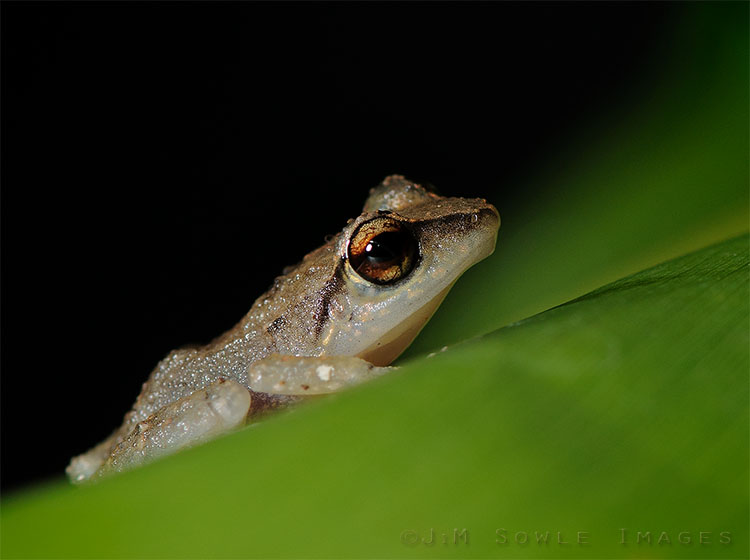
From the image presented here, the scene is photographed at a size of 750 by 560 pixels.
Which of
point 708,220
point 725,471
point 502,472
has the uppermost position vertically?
point 502,472

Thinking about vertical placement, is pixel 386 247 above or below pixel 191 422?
above

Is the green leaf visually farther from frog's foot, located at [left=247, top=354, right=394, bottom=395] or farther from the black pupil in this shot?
the black pupil

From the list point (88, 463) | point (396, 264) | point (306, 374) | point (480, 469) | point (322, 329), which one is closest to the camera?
point (480, 469)

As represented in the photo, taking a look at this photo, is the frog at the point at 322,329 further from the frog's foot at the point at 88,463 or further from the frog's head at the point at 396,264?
the frog's foot at the point at 88,463

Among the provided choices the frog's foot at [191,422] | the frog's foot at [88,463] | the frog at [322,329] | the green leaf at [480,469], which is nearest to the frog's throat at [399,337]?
the frog at [322,329]

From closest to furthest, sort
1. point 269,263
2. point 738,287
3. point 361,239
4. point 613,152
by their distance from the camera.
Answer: point 738,287, point 361,239, point 613,152, point 269,263

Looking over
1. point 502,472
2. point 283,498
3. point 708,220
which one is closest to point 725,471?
point 502,472

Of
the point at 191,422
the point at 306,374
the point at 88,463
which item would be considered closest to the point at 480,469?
the point at 306,374

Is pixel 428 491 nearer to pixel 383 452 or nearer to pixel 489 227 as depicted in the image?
pixel 383 452

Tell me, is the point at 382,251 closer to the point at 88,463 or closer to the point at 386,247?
the point at 386,247
